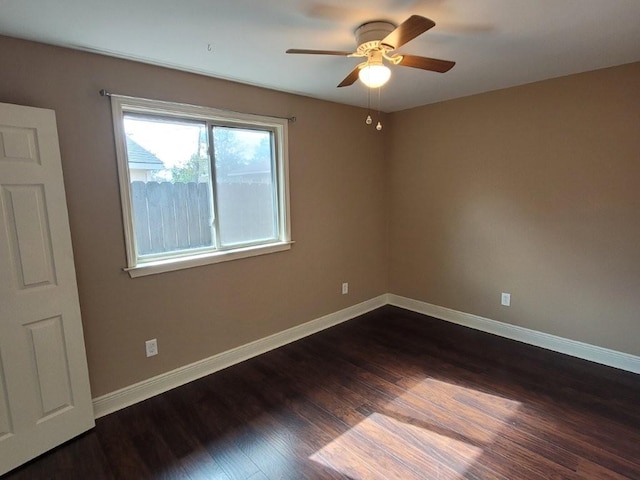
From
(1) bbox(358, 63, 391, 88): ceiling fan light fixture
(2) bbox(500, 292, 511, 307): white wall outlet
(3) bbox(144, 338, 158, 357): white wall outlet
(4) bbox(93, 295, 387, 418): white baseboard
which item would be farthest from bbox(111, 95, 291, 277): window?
(2) bbox(500, 292, 511, 307): white wall outlet

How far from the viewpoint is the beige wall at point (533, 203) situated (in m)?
2.61

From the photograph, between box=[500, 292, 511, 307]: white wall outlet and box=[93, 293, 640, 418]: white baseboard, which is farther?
box=[500, 292, 511, 307]: white wall outlet

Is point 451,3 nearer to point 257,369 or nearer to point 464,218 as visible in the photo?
point 464,218

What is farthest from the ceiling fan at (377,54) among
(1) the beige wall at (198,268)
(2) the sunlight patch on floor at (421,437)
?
(2) the sunlight patch on floor at (421,437)

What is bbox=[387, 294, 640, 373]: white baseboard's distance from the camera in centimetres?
271

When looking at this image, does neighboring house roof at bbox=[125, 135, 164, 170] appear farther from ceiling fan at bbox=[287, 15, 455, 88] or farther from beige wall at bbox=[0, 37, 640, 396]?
ceiling fan at bbox=[287, 15, 455, 88]

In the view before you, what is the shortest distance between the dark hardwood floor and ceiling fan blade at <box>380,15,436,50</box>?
2.14 metres

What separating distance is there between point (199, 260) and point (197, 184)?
593 millimetres

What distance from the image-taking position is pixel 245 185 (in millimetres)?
2955

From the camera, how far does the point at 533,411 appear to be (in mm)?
2213

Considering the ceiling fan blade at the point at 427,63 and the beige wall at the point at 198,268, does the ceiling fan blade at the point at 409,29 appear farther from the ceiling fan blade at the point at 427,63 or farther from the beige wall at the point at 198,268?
the beige wall at the point at 198,268

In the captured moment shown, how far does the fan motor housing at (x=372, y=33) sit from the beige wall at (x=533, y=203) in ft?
6.07

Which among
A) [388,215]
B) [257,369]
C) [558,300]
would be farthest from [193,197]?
[558,300]

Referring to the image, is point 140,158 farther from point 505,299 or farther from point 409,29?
point 505,299
